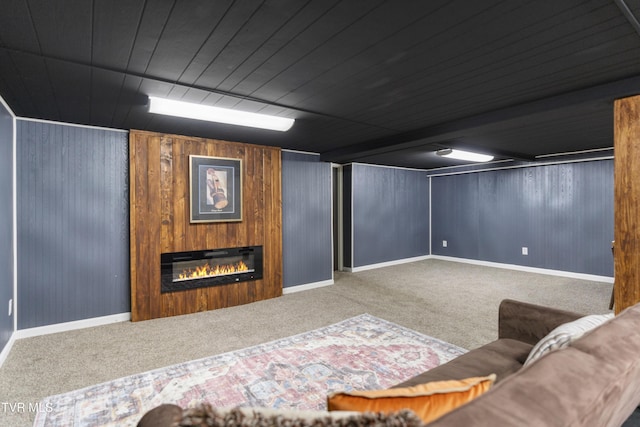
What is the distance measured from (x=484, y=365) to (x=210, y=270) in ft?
10.9

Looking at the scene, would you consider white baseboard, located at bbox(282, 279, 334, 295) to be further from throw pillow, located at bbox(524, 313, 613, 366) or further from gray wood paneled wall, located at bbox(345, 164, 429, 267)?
throw pillow, located at bbox(524, 313, 613, 366)

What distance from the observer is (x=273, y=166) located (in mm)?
4633

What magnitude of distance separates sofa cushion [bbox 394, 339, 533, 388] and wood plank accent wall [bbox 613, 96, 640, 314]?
3.41ft

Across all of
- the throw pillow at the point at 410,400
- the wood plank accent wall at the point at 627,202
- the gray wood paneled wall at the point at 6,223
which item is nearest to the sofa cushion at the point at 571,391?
the throw pillow at the point at 410,400

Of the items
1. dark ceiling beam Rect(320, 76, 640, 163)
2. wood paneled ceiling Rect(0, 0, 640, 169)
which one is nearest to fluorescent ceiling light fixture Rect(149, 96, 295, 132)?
wood paneled ceiling Rect(0, 0, 640, 169)

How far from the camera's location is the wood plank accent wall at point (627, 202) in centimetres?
227

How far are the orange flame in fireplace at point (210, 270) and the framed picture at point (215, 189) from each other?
0.60m

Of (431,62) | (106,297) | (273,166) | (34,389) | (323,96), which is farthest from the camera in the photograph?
(273,166)

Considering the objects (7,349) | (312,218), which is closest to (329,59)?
(312,218)

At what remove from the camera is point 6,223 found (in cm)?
284

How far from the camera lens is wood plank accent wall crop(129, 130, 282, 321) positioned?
3689mm

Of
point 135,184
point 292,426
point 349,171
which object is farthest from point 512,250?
point 292,426

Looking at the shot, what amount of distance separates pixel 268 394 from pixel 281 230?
9.02 ft

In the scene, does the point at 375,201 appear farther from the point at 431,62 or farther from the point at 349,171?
the point at 431,62
